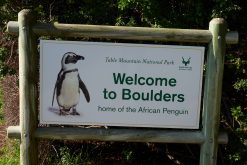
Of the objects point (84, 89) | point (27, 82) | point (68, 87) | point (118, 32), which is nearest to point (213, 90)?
point (118, 32)

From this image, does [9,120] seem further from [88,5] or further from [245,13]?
[245,13]

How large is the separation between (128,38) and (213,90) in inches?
33.0

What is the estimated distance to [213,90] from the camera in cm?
409

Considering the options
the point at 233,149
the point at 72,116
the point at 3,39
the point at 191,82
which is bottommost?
the point at 233,149

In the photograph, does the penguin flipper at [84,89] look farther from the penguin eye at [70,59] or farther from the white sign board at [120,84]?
the penguin eye at [70,59]

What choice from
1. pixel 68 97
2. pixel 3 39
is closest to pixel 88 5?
pixel 3 39

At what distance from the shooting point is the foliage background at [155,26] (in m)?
4.81

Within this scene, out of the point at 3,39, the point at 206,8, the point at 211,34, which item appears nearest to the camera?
the point at 211,34

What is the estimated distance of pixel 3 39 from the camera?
525cm

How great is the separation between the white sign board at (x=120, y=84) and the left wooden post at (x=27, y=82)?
0.08m

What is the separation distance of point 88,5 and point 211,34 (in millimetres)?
1565

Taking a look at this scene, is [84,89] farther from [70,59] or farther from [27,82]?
[27,82]

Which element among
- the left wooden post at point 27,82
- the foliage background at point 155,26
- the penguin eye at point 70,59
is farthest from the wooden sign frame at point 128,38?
the foliage background at point 155,26

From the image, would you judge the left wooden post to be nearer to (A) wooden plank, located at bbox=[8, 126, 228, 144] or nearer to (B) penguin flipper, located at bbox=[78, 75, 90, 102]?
(A) wooden plank, located at bbox=[8, 126, 228, 144]
